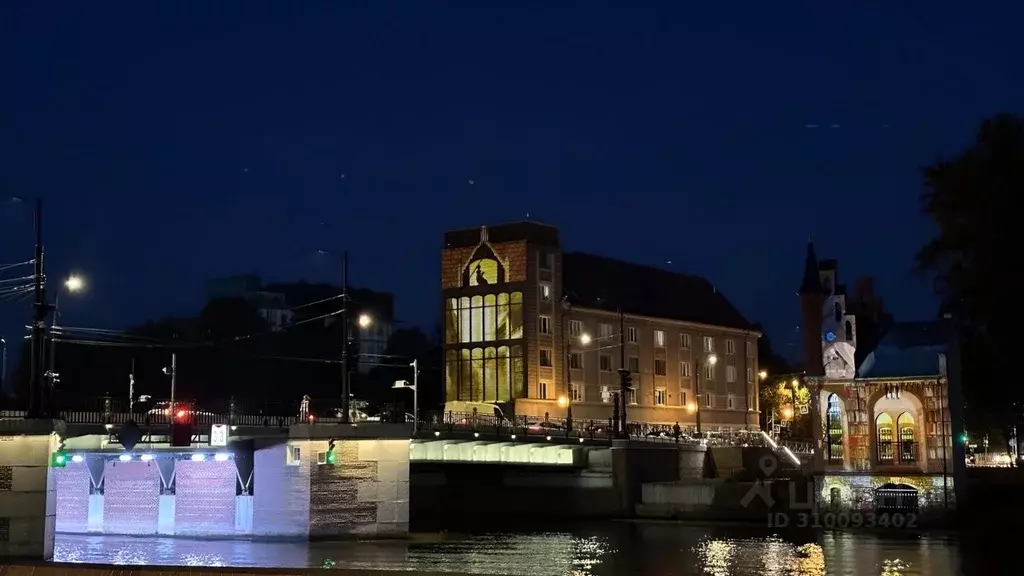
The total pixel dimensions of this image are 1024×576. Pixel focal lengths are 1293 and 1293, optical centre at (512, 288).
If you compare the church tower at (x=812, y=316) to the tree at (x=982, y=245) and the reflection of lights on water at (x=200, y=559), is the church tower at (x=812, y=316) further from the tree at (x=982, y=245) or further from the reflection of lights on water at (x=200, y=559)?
the reflection of lights on water at (x=200, y=559)

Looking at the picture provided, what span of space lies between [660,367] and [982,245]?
202ft

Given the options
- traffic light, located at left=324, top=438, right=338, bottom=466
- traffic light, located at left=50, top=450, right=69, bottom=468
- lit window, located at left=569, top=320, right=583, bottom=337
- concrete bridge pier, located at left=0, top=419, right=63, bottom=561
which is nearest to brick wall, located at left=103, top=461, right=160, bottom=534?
traffic light, located at left=324, top=438, right=338, bottom=466

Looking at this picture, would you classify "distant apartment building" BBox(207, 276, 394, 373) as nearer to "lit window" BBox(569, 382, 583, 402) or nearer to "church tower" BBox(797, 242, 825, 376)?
"lit window" BBox(569, 382, 583, 402)

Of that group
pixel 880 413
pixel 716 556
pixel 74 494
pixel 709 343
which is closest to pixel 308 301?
pixel 709 343

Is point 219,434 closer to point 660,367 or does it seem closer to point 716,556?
point 716,556

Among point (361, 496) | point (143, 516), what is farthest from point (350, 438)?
point (143, 516)

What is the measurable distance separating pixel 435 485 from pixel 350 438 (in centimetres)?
3590

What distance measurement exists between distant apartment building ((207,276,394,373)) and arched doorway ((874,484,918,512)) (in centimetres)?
9307

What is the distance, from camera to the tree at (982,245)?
6712 centimetres

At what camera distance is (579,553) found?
65.0 meters

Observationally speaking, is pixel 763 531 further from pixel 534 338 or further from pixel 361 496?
pixel 534 338

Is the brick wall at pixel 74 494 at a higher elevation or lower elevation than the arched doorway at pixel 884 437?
lower

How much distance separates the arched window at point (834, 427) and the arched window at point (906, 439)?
336 centimetres

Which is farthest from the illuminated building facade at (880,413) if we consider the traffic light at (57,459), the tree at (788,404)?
the tree at (788,404)
